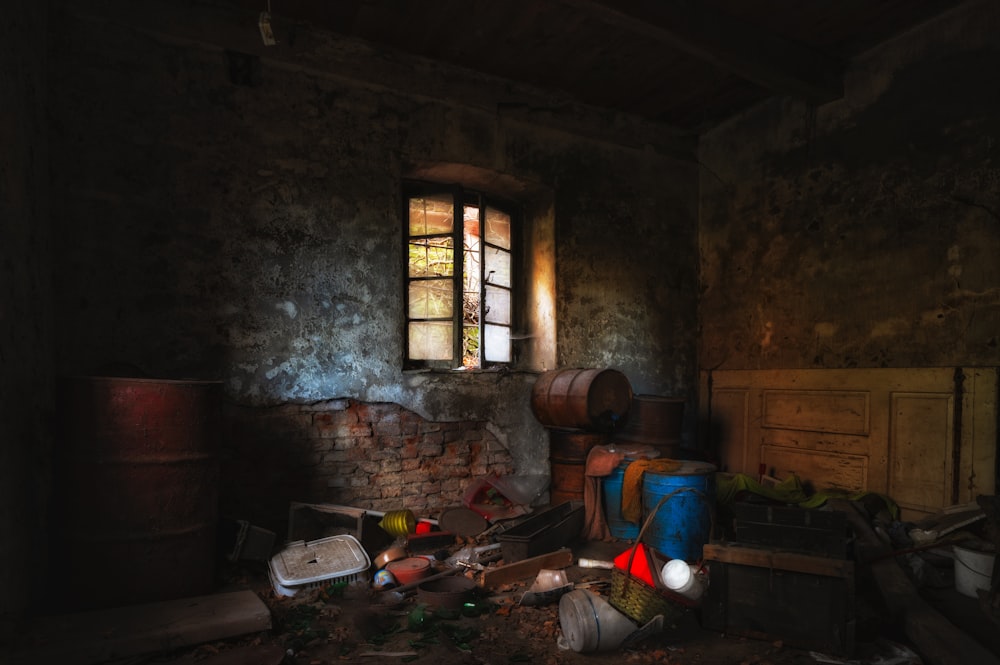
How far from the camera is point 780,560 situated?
3047mm

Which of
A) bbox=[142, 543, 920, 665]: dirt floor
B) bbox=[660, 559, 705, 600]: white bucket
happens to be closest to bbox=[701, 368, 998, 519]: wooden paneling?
bbox=[142, 543, 920, 665]: dirt floor

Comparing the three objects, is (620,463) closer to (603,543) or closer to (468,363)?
(603,543)

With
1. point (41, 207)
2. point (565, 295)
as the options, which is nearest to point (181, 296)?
point (41, 207)

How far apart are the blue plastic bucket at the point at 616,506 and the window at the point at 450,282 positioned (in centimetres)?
172

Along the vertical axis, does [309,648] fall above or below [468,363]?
below

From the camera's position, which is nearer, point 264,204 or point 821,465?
point 264,204

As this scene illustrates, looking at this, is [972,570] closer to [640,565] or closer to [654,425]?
[640,565]

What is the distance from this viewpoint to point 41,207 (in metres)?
3.58

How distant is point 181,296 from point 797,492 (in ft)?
18.2

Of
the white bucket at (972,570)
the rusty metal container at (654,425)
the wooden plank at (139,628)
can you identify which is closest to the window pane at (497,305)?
the rusty metal container at (654,425)

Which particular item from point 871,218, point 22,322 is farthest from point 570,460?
point 22,322

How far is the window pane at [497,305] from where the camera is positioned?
5930 millimetres

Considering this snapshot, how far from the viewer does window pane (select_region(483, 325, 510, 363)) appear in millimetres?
5895

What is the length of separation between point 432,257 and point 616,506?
2.86 meters
